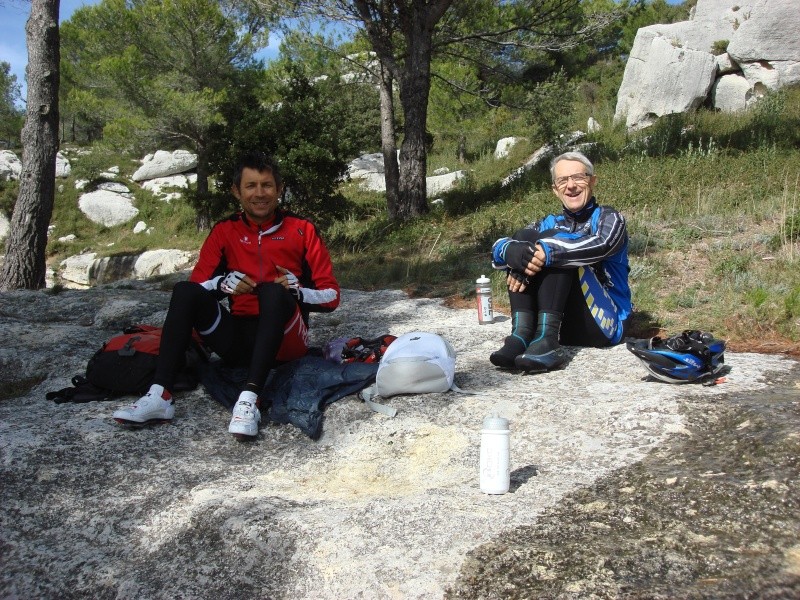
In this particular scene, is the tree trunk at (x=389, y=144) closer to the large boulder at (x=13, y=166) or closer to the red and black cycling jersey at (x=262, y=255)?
the red and black cycling jersey at (x=262, y=255)

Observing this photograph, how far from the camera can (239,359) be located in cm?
348

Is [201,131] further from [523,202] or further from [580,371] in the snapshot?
[580,371]

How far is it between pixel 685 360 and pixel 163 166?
2554cm

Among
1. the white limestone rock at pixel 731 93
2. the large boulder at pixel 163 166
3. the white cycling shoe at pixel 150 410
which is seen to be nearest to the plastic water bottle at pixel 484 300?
the white cycling shoe at pixel 150 410

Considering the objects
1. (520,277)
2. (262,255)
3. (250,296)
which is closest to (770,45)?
(520,277)

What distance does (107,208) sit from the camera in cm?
2319

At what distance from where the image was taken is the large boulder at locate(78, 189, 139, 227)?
22.9m

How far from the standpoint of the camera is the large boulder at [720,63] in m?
14.6

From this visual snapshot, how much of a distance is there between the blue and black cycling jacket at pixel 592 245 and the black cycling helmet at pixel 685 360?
595 mm

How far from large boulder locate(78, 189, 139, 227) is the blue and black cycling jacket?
71.1 feet

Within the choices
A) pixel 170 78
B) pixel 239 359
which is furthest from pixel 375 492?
pixel 170 78

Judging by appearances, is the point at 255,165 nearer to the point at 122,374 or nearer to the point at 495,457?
the point at 122,374

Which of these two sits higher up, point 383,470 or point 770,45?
point 770,45

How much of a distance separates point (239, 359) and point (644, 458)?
2.02 m
